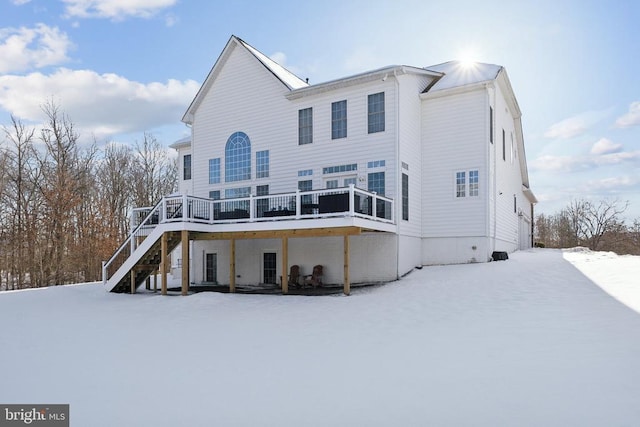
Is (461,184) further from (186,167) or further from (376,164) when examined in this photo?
(186,167)

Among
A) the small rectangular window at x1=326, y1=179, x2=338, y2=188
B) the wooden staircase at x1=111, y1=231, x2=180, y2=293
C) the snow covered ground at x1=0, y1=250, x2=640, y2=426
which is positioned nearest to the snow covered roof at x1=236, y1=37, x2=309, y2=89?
the small rectangular window at x1=326, y1=179, x2=338, y2=188

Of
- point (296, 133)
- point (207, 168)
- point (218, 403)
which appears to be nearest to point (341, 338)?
point (218, 403)

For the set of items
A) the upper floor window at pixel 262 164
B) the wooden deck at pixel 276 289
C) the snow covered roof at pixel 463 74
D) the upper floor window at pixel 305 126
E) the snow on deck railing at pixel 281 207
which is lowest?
the wooden deck at pixel 276 289

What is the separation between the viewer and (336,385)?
238 inches

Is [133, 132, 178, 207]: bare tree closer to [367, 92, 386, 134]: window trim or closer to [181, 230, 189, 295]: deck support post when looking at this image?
[181, 230, 189, 295]: deck support post

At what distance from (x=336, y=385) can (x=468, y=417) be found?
1892 millimetres

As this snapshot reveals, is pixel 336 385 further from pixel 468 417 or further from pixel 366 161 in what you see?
pixel 366 161

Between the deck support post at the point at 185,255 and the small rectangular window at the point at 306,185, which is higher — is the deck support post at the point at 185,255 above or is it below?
below

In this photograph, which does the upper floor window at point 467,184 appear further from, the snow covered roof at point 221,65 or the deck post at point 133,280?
the deck post at point 133,280

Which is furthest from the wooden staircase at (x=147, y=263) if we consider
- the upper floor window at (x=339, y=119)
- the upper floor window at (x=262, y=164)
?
the upper floor window at (x=339, y=119)

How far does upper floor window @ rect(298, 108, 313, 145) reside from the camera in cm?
1791

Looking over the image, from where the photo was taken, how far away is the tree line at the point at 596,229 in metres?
40.7

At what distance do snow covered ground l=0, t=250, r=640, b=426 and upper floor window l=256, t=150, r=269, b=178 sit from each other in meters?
7.07

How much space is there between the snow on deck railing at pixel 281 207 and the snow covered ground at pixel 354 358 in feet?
9.70
